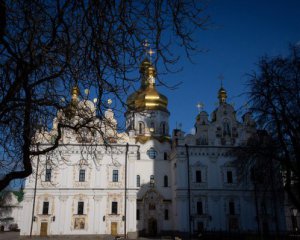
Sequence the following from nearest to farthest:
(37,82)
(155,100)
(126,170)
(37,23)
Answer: (37,23) < (37,82) < (126,170) < (155,100)

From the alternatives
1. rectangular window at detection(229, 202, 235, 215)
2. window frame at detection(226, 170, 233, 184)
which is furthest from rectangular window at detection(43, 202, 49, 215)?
window frame at detection(226, 170, 233, 184)

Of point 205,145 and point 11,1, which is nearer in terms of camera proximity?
point 11,1

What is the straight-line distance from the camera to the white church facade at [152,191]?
3481cm

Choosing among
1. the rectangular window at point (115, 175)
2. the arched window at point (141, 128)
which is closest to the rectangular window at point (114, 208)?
the rectangular window at point (115, 175)

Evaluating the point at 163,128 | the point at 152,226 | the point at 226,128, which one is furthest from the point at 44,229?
the point at 226,128

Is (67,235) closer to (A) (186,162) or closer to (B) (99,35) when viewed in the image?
(A) (186,162)

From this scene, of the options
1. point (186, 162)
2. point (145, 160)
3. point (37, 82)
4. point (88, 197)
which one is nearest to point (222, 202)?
point (186, 162)

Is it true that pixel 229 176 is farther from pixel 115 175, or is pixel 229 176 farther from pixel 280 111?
pixel 280 111

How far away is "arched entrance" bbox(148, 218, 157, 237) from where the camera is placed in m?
37.9

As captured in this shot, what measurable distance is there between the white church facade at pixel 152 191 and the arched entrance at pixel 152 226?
11cm

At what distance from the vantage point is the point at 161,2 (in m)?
4.76

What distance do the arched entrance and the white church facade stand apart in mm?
111

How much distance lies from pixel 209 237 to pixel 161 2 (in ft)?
83.0

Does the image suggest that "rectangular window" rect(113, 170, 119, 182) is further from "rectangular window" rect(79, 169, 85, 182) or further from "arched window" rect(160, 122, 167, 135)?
"arched window" rect(160, 122, 167, 135)
